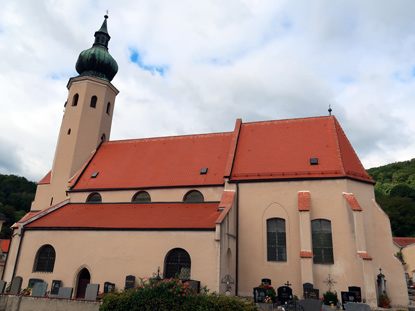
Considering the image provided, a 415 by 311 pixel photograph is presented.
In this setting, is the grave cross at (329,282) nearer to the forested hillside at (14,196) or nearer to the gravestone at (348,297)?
the gravestone at (348,297)

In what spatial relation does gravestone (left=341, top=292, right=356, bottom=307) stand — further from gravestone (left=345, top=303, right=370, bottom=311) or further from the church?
gravestone (left=345, top=303, right=370, bottom=311)

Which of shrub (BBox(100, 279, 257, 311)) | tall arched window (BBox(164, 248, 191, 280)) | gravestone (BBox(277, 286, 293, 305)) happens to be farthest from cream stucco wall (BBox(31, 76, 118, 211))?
gravestone (BBox(277, 286, 293, 305))

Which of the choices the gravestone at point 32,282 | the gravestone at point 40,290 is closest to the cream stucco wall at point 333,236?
the gravestone at point 40,290

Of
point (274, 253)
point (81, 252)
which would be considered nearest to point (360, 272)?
point (274, 253)

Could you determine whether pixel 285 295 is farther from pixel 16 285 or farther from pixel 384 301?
pixel 16 285

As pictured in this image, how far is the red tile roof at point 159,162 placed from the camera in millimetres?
21609

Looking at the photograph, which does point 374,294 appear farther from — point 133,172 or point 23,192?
point 23,192

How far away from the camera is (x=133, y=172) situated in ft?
75.8

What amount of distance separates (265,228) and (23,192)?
84869 millimetres

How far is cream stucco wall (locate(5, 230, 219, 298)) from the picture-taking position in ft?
53.4

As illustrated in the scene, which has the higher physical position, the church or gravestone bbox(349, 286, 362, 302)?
the church

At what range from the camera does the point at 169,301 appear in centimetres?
1096

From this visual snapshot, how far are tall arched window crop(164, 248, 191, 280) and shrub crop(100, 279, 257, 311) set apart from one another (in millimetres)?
5167

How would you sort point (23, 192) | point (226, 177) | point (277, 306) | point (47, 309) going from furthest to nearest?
point (23, 192) → point (226, 177) → point (277, 306) → point (47, 309)
